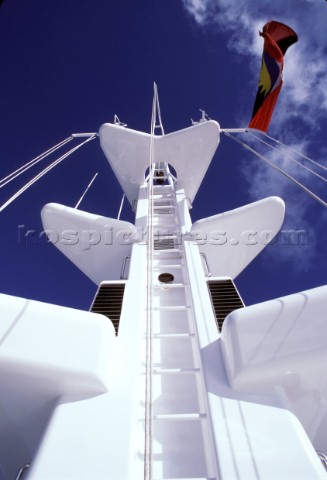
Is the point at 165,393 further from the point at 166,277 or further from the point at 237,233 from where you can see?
the point at 237,233

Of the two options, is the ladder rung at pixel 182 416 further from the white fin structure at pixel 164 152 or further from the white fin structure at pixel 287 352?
the white fin structure at pixel 164 152

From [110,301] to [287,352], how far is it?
1.43 m

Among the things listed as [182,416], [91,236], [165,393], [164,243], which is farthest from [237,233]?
[182,416]

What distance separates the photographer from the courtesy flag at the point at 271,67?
13.4 feet

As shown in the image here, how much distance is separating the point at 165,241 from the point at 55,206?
54.2 inches

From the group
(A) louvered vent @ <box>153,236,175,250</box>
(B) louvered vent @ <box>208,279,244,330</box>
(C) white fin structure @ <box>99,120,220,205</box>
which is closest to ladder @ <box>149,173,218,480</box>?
(B) louvered vent @ <box>208,279,244,330</box>

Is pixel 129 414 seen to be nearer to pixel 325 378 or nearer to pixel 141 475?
pixel 141 475

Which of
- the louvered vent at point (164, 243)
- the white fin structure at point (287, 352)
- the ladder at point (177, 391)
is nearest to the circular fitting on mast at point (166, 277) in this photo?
the ladder at point (177, 391)

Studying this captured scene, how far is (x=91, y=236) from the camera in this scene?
3992 mm

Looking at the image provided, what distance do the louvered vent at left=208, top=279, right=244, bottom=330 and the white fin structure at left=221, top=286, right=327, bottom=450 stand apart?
20.2 inches

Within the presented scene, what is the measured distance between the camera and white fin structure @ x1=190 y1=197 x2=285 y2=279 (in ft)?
12.6

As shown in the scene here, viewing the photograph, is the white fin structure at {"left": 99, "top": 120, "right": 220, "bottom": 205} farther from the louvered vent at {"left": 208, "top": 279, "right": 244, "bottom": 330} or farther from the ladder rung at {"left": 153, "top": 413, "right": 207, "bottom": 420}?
the ladder rung at {"left": 153, "top": 413, "right": 207, "bottom": 420}

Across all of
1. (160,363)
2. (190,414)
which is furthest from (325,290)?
(160,363)

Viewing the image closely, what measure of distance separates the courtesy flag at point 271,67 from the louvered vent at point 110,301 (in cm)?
284
